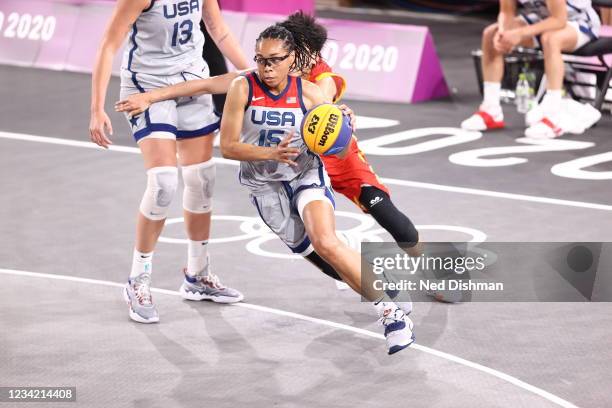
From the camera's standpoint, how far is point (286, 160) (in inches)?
242

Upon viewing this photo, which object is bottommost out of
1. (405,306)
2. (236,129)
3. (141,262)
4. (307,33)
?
(405,306)

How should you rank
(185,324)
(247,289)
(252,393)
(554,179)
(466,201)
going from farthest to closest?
(554,179) → (466,201) → (247,289) → (185,324) → (252,393)

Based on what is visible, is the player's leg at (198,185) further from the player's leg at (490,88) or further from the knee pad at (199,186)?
the player's leg at (490,88)

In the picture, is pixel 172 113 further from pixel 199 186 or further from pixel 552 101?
pixel 552 101

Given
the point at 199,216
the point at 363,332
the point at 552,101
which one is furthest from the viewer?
the point at 552,101

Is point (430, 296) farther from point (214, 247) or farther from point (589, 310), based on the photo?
point (214, 247)

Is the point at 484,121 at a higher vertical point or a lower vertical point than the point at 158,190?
lower

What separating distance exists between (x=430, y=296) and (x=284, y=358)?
49.9 inches

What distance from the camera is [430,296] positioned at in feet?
23.5

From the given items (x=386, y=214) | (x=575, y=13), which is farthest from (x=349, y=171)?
(x=575, y=13)

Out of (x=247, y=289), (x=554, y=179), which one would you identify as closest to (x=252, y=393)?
(x=247, y=289)

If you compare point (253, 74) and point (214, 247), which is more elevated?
point (253, 74)

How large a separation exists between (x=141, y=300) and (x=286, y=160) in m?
1.30

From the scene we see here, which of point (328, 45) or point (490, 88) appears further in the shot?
point (328, 45)
